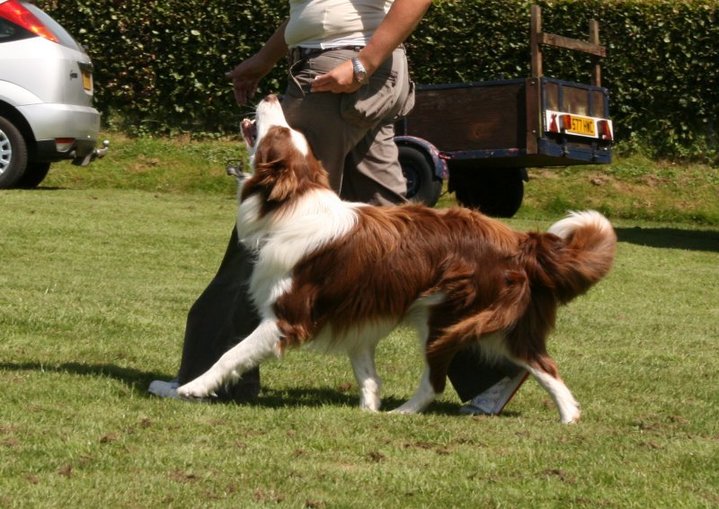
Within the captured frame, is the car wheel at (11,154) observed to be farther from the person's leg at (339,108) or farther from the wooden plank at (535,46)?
the person's leg at (339,108)

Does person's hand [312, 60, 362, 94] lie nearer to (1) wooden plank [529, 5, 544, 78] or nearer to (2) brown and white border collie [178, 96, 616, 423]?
(2) brown and white border collie [178, 96, 616, 423]

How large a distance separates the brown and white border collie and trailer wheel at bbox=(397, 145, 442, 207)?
28.6 ft

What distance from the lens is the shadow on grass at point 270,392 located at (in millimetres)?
5769

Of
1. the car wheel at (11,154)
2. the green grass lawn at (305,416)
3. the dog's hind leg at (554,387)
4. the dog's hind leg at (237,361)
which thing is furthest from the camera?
the car wheel at (11,154)

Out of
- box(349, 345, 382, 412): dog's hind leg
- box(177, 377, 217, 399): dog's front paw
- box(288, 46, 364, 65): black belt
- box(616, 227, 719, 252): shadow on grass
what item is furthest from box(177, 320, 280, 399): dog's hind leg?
box(616, 227, 719, 252): shadow on grass

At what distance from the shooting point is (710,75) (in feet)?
62.3

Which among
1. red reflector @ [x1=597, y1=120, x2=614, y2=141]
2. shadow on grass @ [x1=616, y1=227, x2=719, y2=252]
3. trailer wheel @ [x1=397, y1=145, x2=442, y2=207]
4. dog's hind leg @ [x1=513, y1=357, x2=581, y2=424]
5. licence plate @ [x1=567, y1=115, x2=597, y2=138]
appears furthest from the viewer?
red reflector @ [x1=597, y1=120, x2=614, y2=141]

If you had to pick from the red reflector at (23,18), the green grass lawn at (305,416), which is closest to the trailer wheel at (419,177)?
the green grass lawn at (305,416)

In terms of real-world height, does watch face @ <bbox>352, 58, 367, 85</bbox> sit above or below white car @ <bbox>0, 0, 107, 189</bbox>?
above

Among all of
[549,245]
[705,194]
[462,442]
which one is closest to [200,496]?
[462,442]

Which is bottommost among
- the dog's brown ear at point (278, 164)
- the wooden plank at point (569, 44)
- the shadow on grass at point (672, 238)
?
the shadow on grass at point (672, 238)

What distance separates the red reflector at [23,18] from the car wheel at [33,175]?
177 centimetres

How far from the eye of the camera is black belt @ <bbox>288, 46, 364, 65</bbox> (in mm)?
5480

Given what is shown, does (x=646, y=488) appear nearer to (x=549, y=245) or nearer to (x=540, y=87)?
(x=549, y=245)
